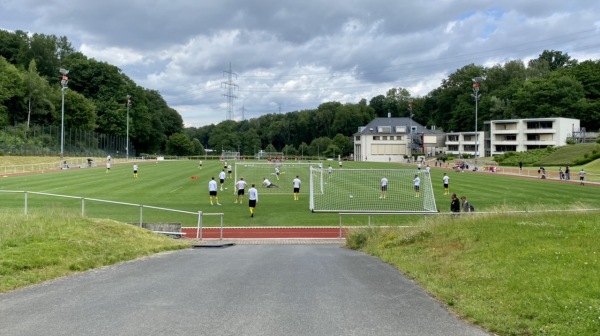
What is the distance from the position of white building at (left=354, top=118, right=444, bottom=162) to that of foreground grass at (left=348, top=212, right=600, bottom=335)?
11396 centimetres

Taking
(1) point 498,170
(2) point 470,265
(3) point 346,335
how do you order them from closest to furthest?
(3) point 346,335, (2) point 470,265, (1) point 498,170

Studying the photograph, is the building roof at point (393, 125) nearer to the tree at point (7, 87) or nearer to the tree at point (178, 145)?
the tree at point (178, 145)

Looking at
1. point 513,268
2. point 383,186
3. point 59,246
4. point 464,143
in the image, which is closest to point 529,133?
point 464,143

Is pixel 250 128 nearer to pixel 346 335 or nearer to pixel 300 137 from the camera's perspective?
pixel 300 137

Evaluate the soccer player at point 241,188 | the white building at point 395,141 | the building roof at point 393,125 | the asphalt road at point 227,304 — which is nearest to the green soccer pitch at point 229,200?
the soccer player at point 241,188

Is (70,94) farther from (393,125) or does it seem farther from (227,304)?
(227,304)

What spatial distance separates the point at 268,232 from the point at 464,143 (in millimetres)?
107513

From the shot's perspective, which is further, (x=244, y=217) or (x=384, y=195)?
(x=384, y=195)

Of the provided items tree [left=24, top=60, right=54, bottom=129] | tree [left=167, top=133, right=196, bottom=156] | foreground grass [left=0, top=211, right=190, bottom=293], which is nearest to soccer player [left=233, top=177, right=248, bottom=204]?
foreground grass [left=0, top=211, right=190, bottom=293]

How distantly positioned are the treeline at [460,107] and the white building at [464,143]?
10.3 metres

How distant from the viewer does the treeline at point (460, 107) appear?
108 metres

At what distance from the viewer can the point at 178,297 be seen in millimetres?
7730

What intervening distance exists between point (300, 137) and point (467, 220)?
167 metres

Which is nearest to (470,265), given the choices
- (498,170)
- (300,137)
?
(498,170)
